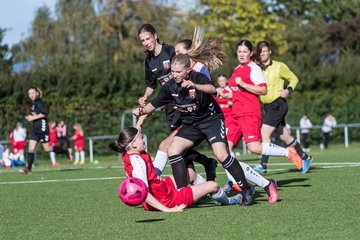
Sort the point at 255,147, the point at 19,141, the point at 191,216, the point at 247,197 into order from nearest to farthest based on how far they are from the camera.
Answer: the point at 191,216 < the point at 247,197 < the point at 255,147 < the point at 19,141

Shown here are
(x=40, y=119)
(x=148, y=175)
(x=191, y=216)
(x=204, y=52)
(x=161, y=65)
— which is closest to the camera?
(x=191, y=216)

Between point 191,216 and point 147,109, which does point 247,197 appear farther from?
point 147,109

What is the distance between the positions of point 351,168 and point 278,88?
7.53ft

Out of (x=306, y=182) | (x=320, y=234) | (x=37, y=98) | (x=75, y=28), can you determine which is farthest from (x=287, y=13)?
(x=320, y=234)

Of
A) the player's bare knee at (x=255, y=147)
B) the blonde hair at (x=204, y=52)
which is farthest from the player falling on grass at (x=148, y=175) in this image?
the player's bare knee at (x=255, y=147)

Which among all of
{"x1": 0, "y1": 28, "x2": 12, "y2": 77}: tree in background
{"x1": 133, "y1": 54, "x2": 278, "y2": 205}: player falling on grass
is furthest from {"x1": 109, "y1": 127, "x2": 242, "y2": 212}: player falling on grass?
{"x1": 0, "y1": 28, "x2": 12, "y2": 77}: tree in background

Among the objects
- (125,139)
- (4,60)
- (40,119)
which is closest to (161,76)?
(125,139)

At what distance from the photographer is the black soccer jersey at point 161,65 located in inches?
417

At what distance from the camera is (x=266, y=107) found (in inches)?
533

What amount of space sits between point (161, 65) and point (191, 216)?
124 inches

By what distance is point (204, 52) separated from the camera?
9.87 m

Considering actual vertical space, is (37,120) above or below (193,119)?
below

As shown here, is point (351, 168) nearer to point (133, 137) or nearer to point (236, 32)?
point (133, 137)

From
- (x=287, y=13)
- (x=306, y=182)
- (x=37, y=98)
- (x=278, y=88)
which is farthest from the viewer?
(x=287, y=13)
